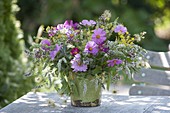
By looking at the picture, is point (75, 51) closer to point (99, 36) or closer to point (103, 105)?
point (99, 36)

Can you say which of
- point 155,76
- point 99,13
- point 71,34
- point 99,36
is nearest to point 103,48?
point 99,36

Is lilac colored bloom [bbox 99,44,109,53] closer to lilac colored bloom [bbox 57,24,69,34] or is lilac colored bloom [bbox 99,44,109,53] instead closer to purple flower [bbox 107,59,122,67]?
purple flower [bbox 107,59,122,67]

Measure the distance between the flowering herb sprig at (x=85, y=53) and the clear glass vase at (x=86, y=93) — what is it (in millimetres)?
28

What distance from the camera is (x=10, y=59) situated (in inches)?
170

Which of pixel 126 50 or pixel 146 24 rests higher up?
pixel 146 24

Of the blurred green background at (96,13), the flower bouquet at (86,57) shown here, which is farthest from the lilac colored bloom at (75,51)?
the blurred green background at (96,13)

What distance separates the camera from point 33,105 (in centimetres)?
255

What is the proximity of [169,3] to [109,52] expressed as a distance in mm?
9750

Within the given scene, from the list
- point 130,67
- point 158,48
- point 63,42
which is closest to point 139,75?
point 130,67

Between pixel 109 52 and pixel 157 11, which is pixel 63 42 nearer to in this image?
pixel 109 52

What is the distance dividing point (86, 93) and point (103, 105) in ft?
0.51

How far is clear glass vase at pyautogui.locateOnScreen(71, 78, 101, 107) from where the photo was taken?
2383 mm

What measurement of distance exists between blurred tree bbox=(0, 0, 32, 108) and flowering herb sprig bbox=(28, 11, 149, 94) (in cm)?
183

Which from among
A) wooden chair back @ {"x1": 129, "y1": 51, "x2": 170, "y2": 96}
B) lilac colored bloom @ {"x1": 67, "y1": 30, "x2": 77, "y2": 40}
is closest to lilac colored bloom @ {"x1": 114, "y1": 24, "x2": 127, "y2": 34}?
lilac colored bloom @ {"x1": 67, "y1": 30, "x2": 77, "y2": 40}
